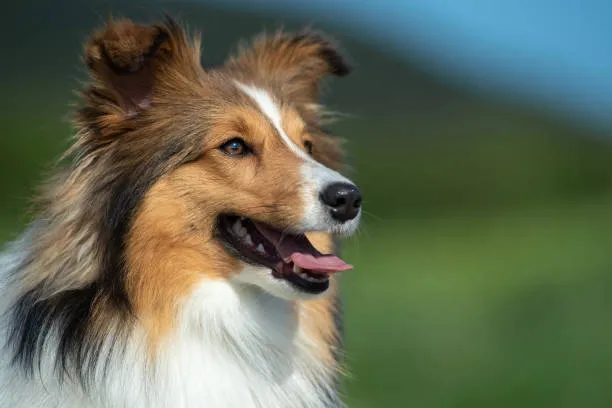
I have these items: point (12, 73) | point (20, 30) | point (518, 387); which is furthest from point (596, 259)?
point (20, 30)

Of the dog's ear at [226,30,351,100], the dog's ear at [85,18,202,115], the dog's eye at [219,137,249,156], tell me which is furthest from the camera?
the dog's ear at [226,30,351,100]

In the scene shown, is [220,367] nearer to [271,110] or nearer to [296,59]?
[271,110]

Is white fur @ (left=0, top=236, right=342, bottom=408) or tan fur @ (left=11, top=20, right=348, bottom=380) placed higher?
tan fur @ (left=11, top=20, right=348, bottom=380)

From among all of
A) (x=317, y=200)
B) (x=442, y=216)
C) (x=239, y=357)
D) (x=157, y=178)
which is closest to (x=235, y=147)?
(x=157, y=178)

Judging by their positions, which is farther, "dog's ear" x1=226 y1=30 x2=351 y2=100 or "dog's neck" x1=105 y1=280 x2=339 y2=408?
"dog's ear" x1=226 y1=30 x2=351 y2=100

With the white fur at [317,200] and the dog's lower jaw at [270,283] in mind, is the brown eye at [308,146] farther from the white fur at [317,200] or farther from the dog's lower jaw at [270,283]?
the dog's lower jaw at [270,283]

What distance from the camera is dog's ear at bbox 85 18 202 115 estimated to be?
413cm

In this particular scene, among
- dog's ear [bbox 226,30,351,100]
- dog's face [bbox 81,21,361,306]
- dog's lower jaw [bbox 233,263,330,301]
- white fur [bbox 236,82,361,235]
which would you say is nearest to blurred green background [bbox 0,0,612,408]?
dog's ear [bbox 226,30,351,100]

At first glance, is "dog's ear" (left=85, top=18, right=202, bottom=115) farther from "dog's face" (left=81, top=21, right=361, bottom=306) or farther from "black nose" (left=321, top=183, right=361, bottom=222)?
"black nose" (left=321, top=183, right=361, bottom=222)

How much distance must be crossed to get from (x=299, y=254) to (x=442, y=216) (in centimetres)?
1924

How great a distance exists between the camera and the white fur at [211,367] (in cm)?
414

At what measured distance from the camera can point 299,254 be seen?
172 inches

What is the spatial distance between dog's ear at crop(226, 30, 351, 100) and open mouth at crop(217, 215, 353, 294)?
3.37 feet

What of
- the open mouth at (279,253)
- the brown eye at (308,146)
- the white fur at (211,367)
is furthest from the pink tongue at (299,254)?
the brown eye at (308,146)
